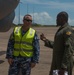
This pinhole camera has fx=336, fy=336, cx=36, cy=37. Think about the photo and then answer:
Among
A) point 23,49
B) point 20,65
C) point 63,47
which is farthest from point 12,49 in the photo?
point 63,47

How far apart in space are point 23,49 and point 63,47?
945 mm

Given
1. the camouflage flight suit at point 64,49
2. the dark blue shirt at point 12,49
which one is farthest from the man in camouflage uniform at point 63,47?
the dark blue shirt at point 12,49

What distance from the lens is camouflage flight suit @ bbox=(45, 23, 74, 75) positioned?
547cm

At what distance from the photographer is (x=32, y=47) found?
633 cm

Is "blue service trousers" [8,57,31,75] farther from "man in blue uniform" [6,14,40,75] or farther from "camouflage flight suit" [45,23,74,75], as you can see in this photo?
"camouflage flight suit" [45,23,74,75]

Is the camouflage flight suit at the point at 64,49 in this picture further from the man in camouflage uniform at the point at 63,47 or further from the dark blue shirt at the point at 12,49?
the dark blue shirt at the point at 12,49

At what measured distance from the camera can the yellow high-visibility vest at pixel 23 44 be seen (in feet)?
20.5

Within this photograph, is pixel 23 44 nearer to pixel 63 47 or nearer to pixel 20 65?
pixel 20 65

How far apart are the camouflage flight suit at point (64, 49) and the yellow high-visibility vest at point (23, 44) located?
2.15 feet

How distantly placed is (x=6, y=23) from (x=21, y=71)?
5.92 meters

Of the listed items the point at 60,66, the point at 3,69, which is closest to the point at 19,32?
the point at 60,66

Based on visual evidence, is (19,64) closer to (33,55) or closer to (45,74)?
(33,55)

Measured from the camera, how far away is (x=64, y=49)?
221 inches

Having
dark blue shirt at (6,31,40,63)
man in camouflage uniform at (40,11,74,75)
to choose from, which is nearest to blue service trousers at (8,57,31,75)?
dark blue shirt at (6,31,40,63)
